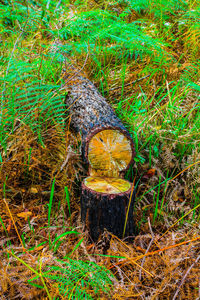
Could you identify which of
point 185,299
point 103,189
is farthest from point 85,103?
point 185,299

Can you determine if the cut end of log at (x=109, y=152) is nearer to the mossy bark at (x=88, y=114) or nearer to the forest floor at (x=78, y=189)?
the mossy bark at (x=88, y=114)

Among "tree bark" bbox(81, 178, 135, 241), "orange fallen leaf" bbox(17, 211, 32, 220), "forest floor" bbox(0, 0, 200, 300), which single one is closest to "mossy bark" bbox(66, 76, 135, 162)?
"forest floor" bbox(0, 0, 200, 300)

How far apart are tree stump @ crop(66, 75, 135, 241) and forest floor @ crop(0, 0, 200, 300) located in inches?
3.9

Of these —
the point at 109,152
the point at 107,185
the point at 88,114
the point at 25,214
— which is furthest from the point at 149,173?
the point at 25,214

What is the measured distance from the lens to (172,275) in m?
1.20

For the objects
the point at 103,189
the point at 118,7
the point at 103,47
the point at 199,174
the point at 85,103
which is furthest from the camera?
the point at 118,7

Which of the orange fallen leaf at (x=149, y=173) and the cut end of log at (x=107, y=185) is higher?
the cut end of log at (x=107, y=185)

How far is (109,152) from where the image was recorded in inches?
A: 66.7

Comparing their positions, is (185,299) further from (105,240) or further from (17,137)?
(17,137)

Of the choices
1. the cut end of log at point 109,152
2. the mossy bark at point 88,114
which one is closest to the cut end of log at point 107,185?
the cut end of log at point 109,152

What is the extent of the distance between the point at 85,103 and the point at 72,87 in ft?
1.11

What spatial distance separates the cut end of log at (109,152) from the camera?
1674mm

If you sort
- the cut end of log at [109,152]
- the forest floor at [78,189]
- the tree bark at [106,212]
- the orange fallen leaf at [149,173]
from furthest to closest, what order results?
the orange fallen leaf at [149,173] → the cut end of log at [109,152] → the tree bark at [106,212] → the forest floor at [78,189]

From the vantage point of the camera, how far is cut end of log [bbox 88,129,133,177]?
1.67 meters
